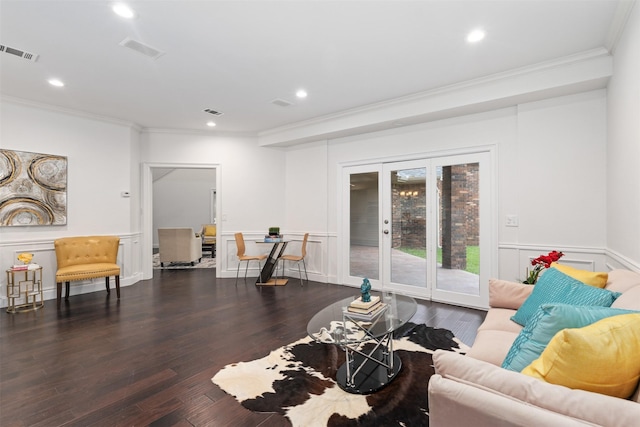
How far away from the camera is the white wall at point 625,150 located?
2.22 meters

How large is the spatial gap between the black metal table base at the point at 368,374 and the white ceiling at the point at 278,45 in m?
2.86

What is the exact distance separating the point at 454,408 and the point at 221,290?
4614 millimetres

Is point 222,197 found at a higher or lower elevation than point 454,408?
higher

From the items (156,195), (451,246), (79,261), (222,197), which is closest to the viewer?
(451,246)

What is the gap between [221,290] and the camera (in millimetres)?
5062

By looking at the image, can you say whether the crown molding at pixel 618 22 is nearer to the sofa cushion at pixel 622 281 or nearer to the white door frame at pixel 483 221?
the white door frame at pixel 483 221

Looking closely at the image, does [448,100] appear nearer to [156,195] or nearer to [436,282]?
[436,282]

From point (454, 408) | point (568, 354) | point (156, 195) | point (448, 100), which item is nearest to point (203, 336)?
point (454, 408)

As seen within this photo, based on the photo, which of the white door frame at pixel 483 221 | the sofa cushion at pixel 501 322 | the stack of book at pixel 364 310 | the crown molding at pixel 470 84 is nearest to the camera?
the sofa cushion at pixel 501 322

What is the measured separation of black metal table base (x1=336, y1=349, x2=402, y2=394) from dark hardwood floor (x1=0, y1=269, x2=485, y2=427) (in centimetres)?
58

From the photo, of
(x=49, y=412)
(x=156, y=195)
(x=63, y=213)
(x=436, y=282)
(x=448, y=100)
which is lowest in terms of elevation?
(x=49, y=412)

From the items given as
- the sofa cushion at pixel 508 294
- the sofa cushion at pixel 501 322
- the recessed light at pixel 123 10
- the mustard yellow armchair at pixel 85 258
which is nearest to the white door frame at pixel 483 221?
the sofa cushion at pixel 508 294

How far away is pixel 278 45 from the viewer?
2951 millimetres

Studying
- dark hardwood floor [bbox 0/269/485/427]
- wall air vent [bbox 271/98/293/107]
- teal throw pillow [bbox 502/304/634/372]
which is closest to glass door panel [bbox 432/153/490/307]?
dark hardwood floor [bbox 0/269/485/427]
